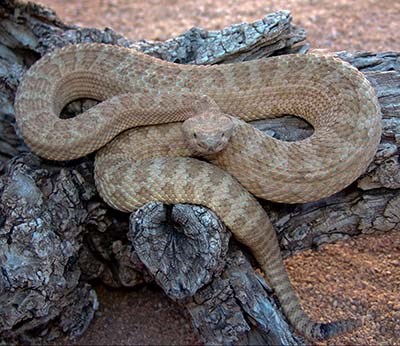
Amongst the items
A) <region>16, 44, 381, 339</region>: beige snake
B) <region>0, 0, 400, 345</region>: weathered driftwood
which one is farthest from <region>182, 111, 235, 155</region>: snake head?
<region>0, 0, 400, 345</region>: weathered driftwood

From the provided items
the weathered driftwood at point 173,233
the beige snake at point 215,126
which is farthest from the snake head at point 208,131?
the weathered driftwood at point 173,233

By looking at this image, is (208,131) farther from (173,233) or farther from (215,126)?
(173,233)

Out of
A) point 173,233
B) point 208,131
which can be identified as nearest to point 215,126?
point 208,131

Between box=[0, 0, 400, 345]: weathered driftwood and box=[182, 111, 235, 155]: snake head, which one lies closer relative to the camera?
box=[0, 0, 400, 345]: weathered driftwood

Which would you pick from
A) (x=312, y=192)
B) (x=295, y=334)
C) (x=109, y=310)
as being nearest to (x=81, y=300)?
(x=109, y=310)

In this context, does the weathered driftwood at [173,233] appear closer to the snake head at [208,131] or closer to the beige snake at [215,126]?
the beige snake at [215,126]

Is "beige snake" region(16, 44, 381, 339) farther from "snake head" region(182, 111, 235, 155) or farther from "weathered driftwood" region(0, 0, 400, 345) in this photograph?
"weathered driftwood" region(0, 0, 400, 345)
